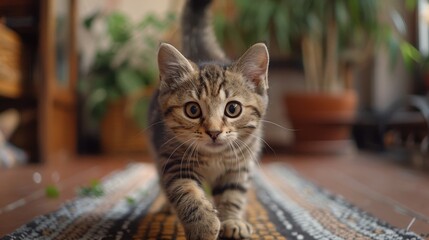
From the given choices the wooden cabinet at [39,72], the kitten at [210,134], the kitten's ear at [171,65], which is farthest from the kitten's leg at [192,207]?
the wooden cabinet at [39,72]

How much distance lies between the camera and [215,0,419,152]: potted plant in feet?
9.20

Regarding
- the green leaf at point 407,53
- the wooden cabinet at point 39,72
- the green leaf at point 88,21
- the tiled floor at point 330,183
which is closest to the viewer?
the tiled floor at point 330,183

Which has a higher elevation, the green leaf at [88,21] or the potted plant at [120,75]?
the green leaf at [88,21]

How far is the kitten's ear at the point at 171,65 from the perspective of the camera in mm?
1071

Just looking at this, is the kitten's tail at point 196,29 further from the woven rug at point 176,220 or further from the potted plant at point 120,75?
the potted plant at point 120,75

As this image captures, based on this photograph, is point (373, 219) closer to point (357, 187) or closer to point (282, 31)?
point (357, 187)

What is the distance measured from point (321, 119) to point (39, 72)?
1.72 meters

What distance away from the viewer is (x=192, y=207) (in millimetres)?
947

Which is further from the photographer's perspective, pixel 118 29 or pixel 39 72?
pixel 118 29

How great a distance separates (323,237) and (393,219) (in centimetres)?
30

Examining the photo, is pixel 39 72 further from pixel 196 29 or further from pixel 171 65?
pixel 171 65

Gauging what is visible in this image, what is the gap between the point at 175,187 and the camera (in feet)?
3.31

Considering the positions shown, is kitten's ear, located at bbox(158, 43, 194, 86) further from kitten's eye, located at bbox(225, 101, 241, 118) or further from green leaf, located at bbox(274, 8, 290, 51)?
green leaf, located at bbox(274, 8, 290, 51)

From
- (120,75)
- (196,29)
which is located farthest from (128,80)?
(196,29)
